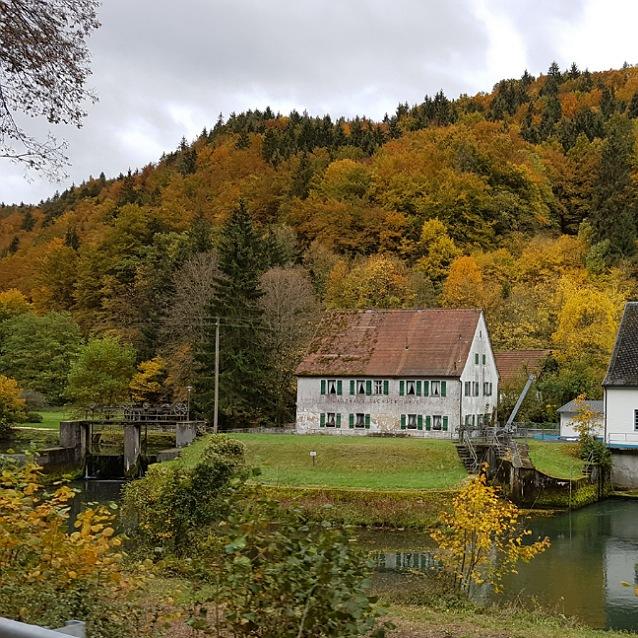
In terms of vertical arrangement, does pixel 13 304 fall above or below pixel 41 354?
above

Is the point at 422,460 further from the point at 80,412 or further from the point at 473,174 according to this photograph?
the point at 473,174

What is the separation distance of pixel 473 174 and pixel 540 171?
10.9m

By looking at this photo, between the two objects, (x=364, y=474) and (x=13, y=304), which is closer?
(x=364, y=474)

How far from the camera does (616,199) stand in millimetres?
78375

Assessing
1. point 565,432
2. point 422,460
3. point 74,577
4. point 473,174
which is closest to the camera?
point 74,577

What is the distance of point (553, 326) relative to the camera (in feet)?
200

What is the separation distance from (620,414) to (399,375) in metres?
11.6

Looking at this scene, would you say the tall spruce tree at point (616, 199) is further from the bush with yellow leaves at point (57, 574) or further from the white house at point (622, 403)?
the bush with yellow leaves at point (57, 574)

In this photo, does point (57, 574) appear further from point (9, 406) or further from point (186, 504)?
point (9, 406)

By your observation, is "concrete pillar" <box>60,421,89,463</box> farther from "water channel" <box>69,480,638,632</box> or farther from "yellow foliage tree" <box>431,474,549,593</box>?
"yellow foliage tree" <box>431,474,549,593</box>

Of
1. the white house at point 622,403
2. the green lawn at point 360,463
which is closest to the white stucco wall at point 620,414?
the white house at point 622,403

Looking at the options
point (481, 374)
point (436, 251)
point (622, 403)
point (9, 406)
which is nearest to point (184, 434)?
point (9, 406)

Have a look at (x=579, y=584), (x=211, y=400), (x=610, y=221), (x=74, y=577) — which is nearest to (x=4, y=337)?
(x=211, y=400)

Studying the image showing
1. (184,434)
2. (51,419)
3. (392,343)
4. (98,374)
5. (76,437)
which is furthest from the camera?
(51,419)
